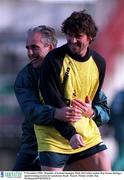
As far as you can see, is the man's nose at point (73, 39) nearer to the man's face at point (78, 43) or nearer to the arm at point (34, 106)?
the man's face at point (78, 43)

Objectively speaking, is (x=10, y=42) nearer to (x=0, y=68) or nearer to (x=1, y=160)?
(x=0, y=68)

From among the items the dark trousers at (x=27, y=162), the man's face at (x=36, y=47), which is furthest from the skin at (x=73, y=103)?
the dark trousers at (x=27, y=162)

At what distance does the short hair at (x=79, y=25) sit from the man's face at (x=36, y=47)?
0.59 ft

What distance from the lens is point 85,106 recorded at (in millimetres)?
3859

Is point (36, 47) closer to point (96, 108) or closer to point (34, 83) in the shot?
point (34, 83)

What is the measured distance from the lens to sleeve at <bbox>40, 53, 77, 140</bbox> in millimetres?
3848

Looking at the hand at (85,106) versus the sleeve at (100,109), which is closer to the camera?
the hand at (85,106)

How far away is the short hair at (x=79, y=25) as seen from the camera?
384 centimetres

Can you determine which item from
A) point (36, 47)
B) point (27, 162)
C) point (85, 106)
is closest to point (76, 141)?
point (85, 106)

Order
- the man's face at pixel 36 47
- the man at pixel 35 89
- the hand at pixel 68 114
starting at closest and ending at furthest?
the hand at pixel 68 114 → the man at pixel 35 89 → the man's face at pixel 36 47

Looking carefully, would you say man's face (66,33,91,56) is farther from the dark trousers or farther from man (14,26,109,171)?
the dark trousers

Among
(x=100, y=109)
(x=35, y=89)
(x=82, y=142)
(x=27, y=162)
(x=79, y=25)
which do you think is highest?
(x=79, y=25)

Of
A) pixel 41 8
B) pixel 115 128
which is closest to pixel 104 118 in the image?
pixel 115 128

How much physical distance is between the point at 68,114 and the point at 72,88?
138 millimetres
